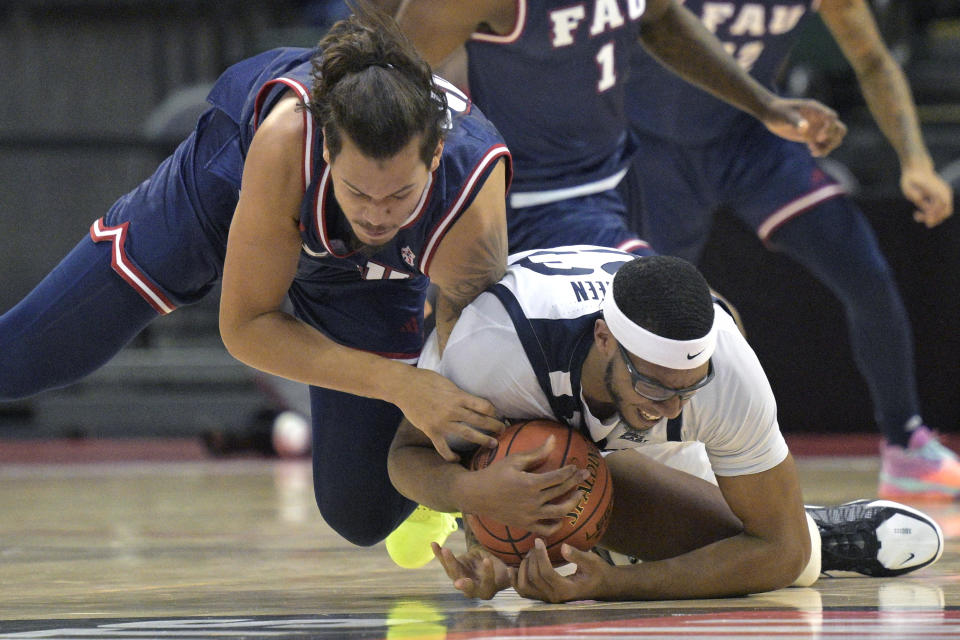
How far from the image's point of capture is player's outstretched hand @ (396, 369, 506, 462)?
2.81 meters

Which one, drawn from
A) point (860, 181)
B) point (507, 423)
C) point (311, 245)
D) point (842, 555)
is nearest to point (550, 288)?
point (507, 423)

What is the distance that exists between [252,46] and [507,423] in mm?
7237

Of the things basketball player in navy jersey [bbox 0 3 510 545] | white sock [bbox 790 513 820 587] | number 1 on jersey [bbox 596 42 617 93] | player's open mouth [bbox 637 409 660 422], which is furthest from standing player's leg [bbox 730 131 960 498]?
player's open mouth [bbox 637 409 660 422]

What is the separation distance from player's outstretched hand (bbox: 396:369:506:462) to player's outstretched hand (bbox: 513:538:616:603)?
0.24 meters

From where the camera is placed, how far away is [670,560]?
9.41ft

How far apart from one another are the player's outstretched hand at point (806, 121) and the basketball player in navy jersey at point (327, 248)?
124cm

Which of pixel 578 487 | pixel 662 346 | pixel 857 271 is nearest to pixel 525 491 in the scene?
pixel 578 487

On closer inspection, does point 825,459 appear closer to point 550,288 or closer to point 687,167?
point 687,167

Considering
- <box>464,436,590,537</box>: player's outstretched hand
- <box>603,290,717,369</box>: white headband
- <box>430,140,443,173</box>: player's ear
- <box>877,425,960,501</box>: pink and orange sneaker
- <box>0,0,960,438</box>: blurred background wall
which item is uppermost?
<box>430,140,443,173</box>: player's ear

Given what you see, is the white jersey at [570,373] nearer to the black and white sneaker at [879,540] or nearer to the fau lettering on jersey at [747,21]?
the black and white sneaker at [879,540]

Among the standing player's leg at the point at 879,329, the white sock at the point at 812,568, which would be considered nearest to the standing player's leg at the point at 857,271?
the standing player's leg at the point at 879,329

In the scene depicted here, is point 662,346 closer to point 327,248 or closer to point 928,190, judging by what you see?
point 327,248

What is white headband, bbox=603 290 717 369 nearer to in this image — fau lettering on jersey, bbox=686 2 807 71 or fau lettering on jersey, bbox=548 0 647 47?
fau lettering on jersey, bbox=548 0 647 47

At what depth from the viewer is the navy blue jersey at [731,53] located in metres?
4.84
